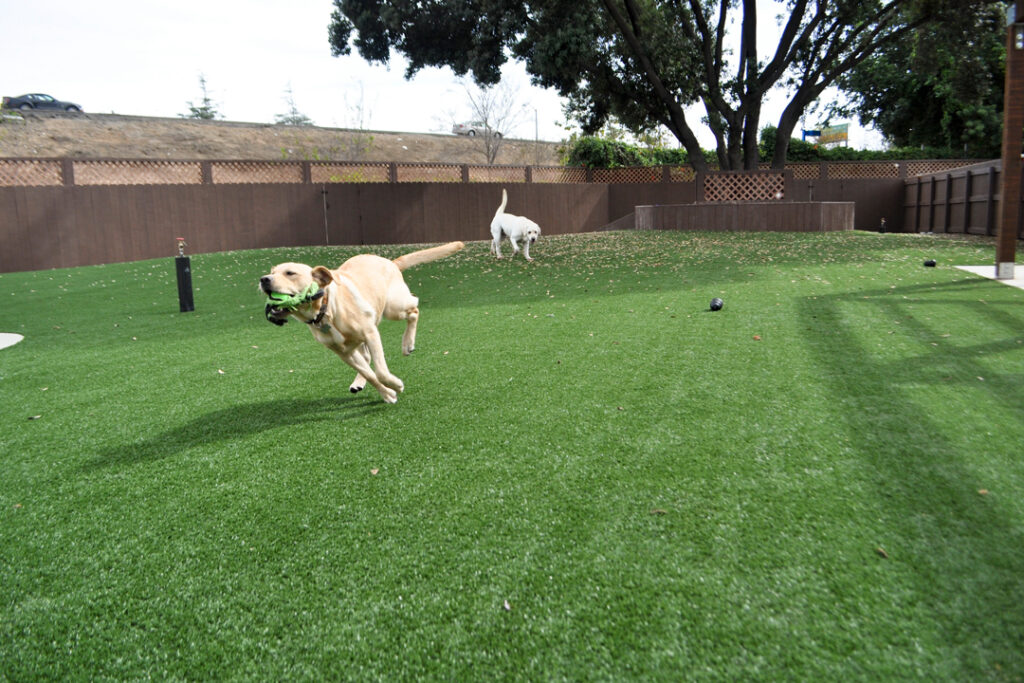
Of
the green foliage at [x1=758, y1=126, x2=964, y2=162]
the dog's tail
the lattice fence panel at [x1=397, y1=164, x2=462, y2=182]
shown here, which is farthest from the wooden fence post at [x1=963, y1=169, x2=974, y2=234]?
the dog's tail

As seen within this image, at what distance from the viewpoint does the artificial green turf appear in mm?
1819

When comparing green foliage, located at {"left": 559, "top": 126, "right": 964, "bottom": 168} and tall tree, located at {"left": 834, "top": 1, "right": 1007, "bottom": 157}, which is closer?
tall tree, located at {"left": 834, "top": 1, "right": 1007, "bottom": 157}

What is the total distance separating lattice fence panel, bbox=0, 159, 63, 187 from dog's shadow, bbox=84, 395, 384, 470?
50.3 ft

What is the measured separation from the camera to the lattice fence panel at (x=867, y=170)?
23902mm

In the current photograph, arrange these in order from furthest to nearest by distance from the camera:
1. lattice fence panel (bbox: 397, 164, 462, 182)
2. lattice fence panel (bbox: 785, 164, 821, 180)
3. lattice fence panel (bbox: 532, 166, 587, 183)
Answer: lattice fence panel (bbox: 785, 164, 821, 180), lattice fence panel (bbox: 532, 166, 587, 183), lattice fence panel (bbox: 397, 164, 462, 182)

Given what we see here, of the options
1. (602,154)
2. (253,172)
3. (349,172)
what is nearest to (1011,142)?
(349,172)

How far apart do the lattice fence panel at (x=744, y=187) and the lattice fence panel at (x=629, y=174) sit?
265 inches

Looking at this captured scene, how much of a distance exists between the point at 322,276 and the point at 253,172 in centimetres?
1663

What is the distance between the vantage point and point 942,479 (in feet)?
8.82

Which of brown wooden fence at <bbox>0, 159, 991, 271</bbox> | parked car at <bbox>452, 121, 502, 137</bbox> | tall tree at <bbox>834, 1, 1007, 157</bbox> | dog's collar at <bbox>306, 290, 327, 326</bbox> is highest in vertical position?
parked car at <bbox>452, 121, 502, 137</bbox>

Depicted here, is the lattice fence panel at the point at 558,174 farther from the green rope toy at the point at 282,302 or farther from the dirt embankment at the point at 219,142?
the green rope toy at the point at 282,302

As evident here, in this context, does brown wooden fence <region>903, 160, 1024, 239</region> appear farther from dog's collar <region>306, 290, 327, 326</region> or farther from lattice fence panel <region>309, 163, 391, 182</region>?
lattice fence panel <region>309, 163, 391, 182</region>

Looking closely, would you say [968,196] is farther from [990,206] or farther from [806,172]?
[806,172]

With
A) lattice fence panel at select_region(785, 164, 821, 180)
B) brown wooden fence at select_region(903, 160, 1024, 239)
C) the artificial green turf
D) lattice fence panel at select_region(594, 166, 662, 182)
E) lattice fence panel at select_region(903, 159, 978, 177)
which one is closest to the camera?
the artificial green turf
